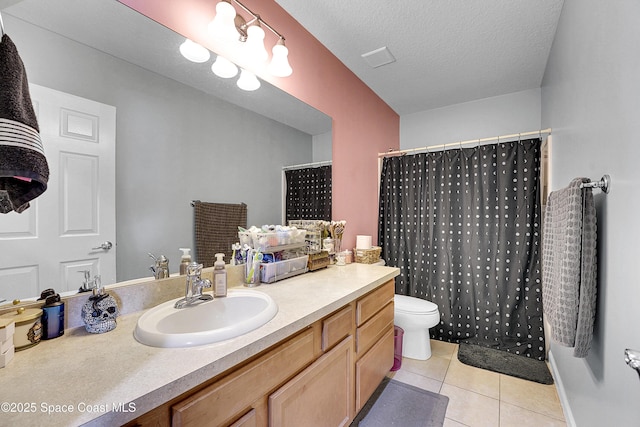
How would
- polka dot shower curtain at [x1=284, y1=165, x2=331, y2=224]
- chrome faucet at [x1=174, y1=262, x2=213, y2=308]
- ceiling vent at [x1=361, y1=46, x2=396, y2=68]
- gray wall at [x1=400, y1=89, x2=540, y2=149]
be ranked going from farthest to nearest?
gray wall at [x1=400, y1=89, x2=540, y2=149], ceiling vent at [x1=361, y1=46, x2=396, y2=68], polka dot shower curtain at [x1=284, y1=165, x2=331, y2=224], chrome faucet at [x1=174, y1=262, x2=213, y2=308]

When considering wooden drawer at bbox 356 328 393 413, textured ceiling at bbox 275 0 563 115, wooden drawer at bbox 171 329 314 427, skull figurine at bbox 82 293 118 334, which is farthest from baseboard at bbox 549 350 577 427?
textured ceiling at bbox 275 0 563 115

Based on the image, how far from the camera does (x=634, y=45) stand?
0.78m

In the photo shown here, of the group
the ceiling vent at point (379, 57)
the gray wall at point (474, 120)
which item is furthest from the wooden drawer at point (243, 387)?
the gray wall at point (474, 120)

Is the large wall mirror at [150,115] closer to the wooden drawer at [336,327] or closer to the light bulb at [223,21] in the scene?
the light bulb at [223,21]

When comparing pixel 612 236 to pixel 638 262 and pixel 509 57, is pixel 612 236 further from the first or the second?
pixel 509 57

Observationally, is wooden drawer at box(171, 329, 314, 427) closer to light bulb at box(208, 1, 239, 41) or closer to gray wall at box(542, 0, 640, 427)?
gray wall at box(542, 0, 640, 427)

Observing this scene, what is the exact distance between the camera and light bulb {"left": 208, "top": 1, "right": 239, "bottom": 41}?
4.14 feet

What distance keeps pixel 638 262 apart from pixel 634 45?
0.62 m

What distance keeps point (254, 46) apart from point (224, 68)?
22 cm

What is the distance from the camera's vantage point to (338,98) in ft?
7.36

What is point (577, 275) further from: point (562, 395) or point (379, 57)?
point (379, 57)

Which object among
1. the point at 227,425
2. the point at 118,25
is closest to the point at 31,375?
the point at 227,425

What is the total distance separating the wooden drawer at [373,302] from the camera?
145cm

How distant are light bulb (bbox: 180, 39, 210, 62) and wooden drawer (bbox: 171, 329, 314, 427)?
51.7 inches
